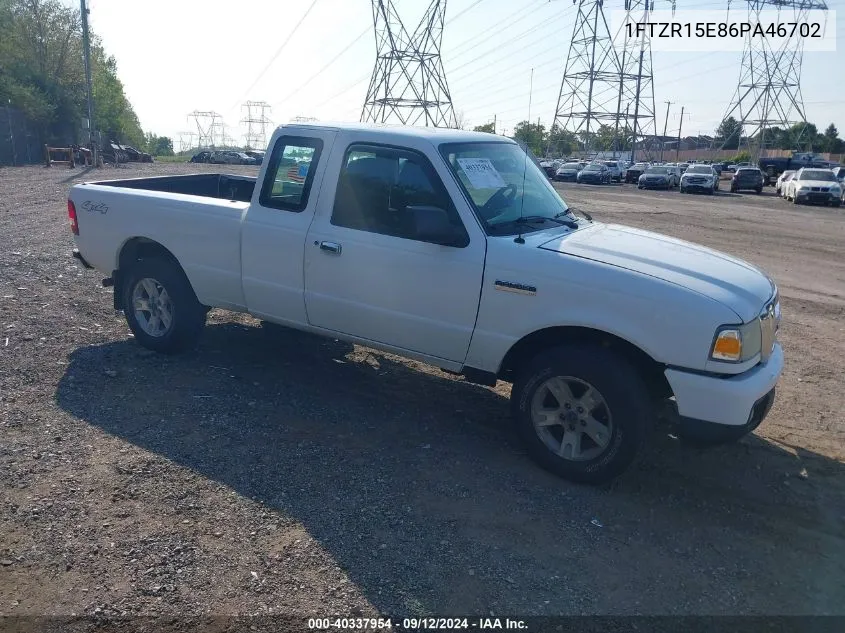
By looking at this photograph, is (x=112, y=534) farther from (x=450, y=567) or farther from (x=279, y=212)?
(x=279, y=212)

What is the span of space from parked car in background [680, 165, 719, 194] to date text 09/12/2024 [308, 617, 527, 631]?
38.2 metres

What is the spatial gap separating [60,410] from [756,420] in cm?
466

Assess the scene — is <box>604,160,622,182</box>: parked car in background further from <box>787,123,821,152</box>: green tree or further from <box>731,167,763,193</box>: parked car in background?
<box>787,123,821,152</box>: green tree

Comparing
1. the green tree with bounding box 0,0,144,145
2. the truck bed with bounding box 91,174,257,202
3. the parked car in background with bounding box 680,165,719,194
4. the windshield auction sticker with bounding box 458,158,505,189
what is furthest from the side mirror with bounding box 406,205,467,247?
the green tree with bounding box 0,0,144,145

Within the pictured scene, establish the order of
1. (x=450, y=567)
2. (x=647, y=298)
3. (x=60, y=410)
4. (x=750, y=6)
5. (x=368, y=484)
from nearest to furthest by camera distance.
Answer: (x=450, y=567) < (x=647, y=298) < (x=368, y=484) < (x=60, y=410) < (x=750, y=6)

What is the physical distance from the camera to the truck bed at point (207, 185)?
7282mm

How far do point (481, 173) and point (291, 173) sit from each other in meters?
1.50

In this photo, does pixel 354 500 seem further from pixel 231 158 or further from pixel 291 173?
pixel 231 158

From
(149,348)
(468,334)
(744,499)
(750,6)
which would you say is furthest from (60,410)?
(750,6)

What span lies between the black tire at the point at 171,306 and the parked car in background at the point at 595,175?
4572 centimetres

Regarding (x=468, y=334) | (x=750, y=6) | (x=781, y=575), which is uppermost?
(x=750, y=6)

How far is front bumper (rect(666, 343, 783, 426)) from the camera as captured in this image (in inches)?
153

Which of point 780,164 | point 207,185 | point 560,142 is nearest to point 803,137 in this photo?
point 560,142

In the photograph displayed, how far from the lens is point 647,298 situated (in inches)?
157
